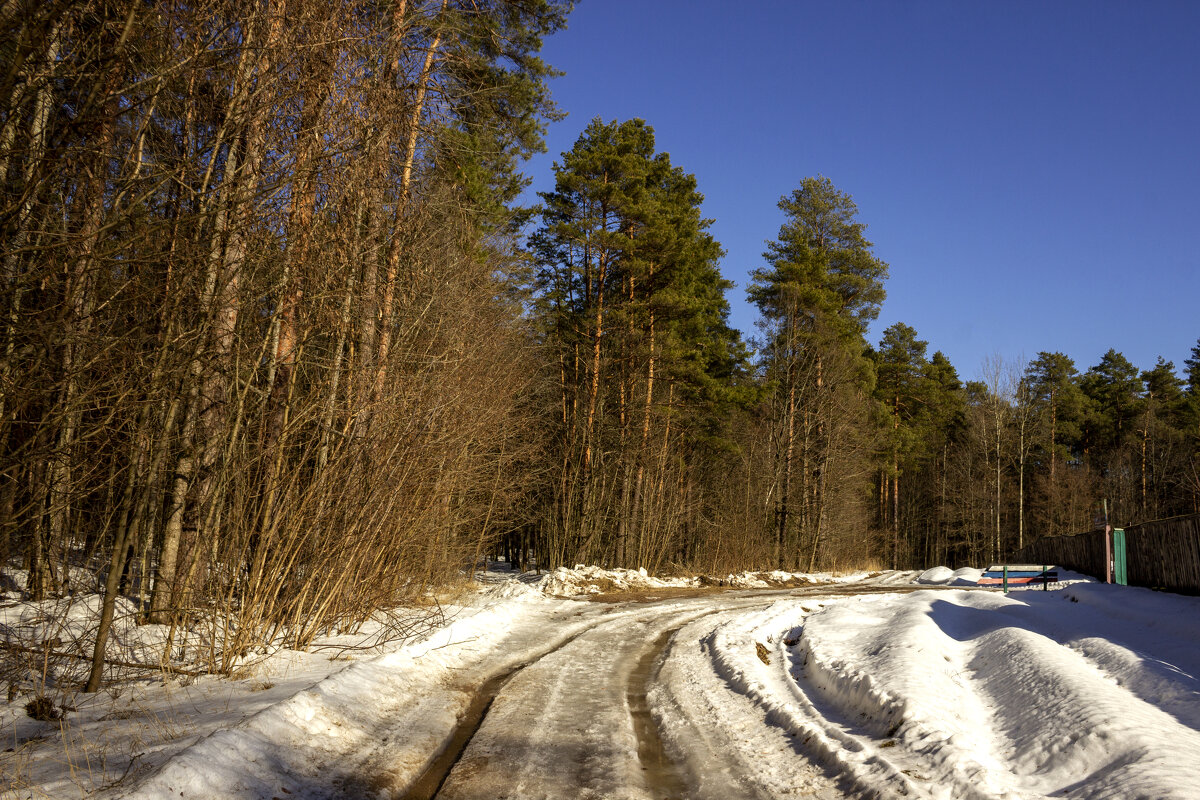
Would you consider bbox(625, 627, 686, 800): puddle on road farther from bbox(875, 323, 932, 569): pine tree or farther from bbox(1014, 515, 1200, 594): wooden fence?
bbox(875, 323, 932, 569): pine tree

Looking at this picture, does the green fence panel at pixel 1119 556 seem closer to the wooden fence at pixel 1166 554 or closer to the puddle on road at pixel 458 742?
the wooden fence at pixel 1166 554

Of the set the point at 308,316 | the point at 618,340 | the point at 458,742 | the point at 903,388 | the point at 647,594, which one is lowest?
the point at 458,742

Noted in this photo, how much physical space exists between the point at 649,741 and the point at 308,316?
16.8ft

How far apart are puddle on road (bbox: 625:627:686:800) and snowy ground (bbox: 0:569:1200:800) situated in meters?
0.03

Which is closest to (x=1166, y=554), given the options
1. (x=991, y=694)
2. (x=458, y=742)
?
(x=991, y=694)

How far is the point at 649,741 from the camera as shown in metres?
6.06

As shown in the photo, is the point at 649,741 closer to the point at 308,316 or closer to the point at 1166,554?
the point at 308,316

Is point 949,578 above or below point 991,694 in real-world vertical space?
above

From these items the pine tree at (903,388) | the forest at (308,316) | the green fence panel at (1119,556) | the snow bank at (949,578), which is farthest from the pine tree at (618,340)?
the pine tree at (903,388)

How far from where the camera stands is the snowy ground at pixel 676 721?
4594 millimetres

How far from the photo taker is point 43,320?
4.70m

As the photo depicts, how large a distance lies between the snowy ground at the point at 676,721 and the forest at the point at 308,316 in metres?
1.25

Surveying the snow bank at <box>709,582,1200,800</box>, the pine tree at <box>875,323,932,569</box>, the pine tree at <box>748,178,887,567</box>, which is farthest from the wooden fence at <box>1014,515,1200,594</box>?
the pine tree at <box>875,323,932,569</box>

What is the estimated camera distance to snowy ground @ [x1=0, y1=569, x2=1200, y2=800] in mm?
4594
